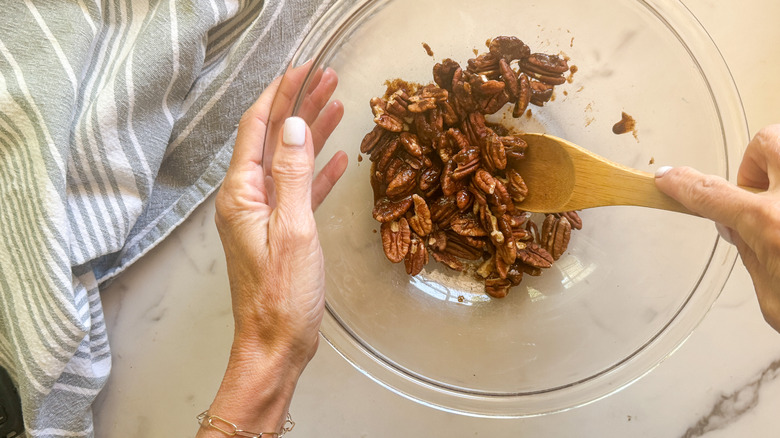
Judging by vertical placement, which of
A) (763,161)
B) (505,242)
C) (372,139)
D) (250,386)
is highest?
(763,161)

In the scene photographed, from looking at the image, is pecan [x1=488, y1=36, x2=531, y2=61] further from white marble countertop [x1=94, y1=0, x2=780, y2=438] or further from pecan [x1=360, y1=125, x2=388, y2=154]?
white marble countertop [x1=94, y1=0, x2=780, y2=438]

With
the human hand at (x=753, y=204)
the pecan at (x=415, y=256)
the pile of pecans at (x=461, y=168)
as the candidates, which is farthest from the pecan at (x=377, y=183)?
the human hand at (x=753, y=204)

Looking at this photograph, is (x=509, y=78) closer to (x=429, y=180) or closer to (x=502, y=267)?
(x=429, y=180)

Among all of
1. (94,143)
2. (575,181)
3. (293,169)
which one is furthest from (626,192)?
(94,143)

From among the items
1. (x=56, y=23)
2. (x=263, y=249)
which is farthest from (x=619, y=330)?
(x=56, y=23)

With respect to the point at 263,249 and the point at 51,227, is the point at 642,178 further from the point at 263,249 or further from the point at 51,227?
the point at 51,227

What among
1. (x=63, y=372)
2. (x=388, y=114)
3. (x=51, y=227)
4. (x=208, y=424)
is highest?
(x=388, y=114)
